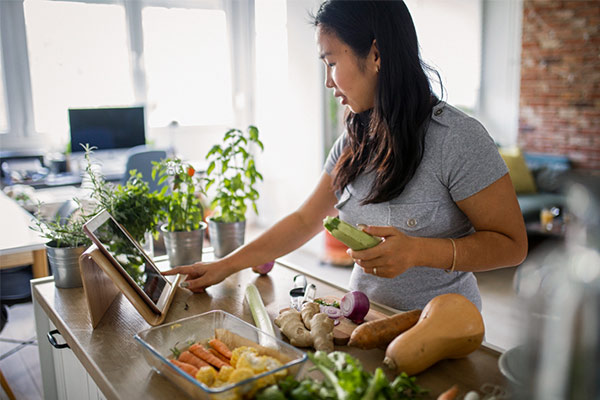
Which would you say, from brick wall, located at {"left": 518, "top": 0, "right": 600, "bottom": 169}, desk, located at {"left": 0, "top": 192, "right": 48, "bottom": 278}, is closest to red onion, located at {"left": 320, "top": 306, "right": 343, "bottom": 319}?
desk, located at {"left": 0, "top": 192, "right": 48, "bottom": 278}

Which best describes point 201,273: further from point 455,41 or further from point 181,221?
point 455,41

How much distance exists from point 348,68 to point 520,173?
4.31 metres

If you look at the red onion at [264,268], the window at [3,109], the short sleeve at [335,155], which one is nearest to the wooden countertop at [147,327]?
the red onion at [264,268]

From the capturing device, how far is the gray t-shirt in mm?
1307

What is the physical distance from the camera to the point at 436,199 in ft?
4.55

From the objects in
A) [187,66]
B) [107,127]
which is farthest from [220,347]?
[187,66]

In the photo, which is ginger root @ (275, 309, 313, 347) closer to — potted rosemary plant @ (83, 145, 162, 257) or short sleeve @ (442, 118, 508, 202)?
short sleeve @ (442, 118, 508, 202)

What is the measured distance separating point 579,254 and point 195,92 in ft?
18.3

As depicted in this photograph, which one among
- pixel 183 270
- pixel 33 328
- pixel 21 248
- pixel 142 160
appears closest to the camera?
pixel 183 270

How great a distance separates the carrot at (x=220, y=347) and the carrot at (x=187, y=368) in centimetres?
8

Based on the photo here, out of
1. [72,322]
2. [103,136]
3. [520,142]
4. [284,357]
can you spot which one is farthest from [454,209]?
[520,142]

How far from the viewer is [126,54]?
17.5ft

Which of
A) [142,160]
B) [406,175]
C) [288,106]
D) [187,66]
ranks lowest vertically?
[142,160]

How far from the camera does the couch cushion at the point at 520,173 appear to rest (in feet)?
16.9
